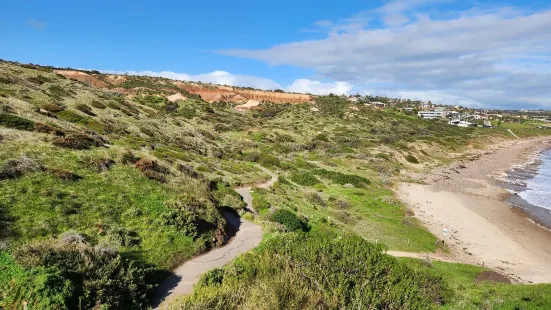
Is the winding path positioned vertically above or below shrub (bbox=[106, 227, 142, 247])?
below

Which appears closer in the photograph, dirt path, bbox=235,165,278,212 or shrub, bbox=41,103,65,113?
dirt path, bbox=235,165,278,212

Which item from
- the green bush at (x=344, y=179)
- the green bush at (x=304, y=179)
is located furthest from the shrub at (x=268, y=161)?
the green bush at (x=344, y=179)

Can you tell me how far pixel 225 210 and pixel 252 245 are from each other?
564 centimetres

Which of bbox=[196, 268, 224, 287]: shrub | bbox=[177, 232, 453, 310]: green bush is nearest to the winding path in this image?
bbox=[196, 268, 224, 287]: shrub

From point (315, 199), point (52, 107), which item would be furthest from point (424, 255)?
point (52, 107)

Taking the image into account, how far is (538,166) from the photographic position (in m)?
78.1

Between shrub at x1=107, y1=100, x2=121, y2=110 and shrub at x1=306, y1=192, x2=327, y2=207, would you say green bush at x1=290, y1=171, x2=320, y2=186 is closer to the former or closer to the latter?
shrub at x1=306, y1=192, x2=327, y2=207

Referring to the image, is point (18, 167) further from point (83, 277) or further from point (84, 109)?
point (84, 109)

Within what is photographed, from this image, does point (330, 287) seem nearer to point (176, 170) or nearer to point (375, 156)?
point (176, 170)

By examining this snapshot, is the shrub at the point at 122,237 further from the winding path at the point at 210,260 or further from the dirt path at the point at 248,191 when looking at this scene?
the dirt path at the point at 248,191

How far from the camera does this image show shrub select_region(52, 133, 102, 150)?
74.3 ft

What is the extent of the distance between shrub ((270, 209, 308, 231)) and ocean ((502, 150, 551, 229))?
28579mm

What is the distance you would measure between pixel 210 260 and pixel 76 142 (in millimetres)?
14719

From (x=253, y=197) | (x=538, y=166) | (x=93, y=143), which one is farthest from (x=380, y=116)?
(x=93, y=143)
